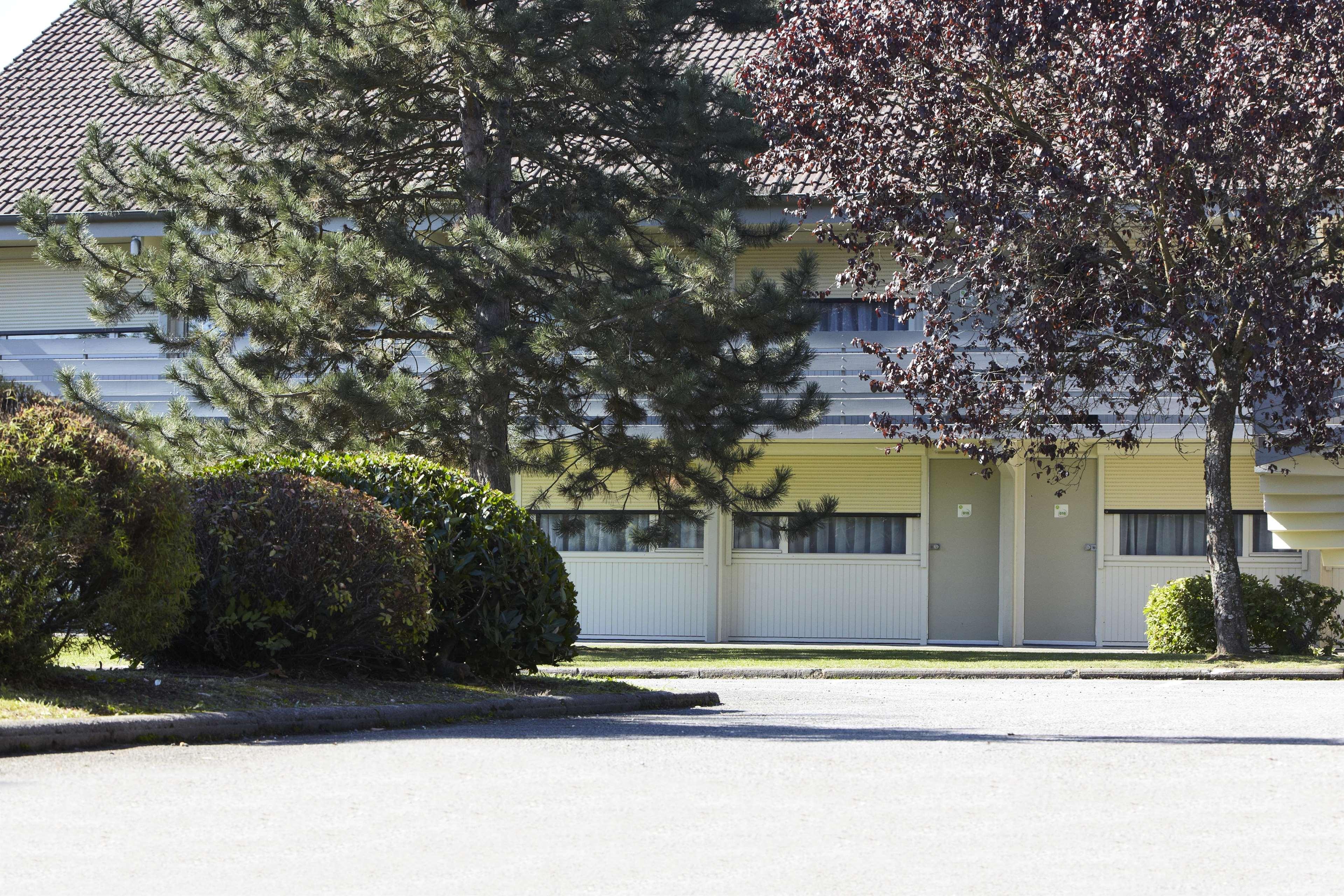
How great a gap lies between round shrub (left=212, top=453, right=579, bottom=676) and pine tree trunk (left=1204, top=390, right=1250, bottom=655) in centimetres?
911

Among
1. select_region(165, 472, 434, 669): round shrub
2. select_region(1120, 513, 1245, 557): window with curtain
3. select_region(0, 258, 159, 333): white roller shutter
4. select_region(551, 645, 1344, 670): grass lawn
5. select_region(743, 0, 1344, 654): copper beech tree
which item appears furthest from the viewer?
select_region(0, 258, 159, 333): white roller shutter

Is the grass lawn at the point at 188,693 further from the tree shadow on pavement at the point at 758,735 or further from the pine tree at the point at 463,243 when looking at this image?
the pine tree at the point at 463,243

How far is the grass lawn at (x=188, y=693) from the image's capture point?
8453 mm

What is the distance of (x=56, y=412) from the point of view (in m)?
9.16

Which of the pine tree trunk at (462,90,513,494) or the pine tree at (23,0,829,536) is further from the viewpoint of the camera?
the pine tree trunk at (462,90,513,494)

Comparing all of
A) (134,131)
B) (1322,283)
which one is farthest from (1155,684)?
(134,131)

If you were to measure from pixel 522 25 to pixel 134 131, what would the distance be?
11.9 meters

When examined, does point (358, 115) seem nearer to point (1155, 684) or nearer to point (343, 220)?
point (343, 220)

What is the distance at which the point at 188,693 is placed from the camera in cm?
923

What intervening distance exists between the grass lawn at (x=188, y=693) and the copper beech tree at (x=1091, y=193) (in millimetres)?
Answer: 8334

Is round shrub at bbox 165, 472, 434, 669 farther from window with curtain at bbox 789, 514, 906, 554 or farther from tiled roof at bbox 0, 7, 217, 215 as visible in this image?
tiled roof at bbox 0, 7, 217, 215

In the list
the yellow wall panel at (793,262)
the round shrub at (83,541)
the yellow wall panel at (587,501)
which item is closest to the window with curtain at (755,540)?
the yellow wall panel at (587,501)

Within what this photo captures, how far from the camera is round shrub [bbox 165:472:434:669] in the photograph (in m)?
10.2

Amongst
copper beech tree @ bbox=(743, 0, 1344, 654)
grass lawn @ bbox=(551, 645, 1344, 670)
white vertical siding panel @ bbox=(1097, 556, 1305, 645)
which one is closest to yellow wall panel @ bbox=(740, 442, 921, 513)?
grass lawn @ bbox=(551, 645, 1344, 670)
